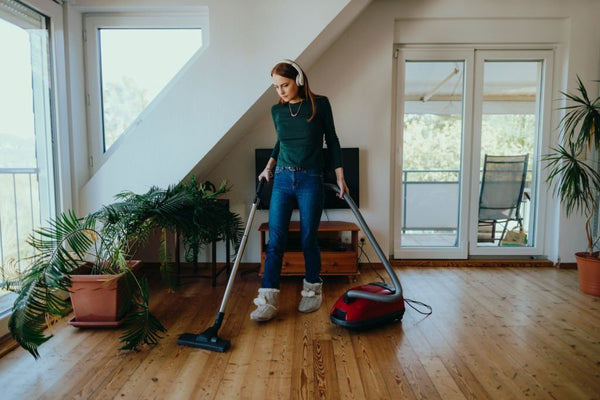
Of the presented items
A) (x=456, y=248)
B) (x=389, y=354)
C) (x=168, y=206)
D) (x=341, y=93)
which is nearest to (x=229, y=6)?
(x=341, y=93)

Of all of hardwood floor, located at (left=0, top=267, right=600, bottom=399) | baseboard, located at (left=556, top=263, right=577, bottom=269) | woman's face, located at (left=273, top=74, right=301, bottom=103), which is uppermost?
woman's face, located at (left=273, top=74, right=301, bottom=103)

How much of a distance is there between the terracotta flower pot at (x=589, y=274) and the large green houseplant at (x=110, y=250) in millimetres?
2539

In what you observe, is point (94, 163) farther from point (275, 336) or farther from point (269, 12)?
point (275, 336)

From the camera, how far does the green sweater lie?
2020 mm

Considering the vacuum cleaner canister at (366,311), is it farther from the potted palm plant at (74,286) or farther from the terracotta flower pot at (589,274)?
the terracotta flower pot at (589,274)

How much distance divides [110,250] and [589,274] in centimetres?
310

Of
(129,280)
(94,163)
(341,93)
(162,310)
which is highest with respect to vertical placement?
(341,93)

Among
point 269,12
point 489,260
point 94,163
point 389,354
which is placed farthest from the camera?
point 489,260

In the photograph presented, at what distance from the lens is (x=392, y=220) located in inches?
130

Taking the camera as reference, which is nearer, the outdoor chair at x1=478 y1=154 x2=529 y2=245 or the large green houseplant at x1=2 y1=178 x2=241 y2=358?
the large green houseplant at x1=2 y1=178 x2=241 y2=358

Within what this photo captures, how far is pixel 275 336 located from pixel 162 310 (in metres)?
0.81

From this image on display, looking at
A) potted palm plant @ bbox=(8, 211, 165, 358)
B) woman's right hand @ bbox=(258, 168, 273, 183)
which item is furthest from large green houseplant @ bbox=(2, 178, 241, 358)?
woman's right hand @ bbox=(258, 168, 273, 183)

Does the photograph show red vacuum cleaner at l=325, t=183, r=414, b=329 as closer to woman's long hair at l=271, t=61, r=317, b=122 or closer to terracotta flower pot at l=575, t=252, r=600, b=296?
woman's long hair at l=271, t=61, r=317, b=122

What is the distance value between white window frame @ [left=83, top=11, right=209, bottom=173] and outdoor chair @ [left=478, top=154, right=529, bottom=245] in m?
2.66
